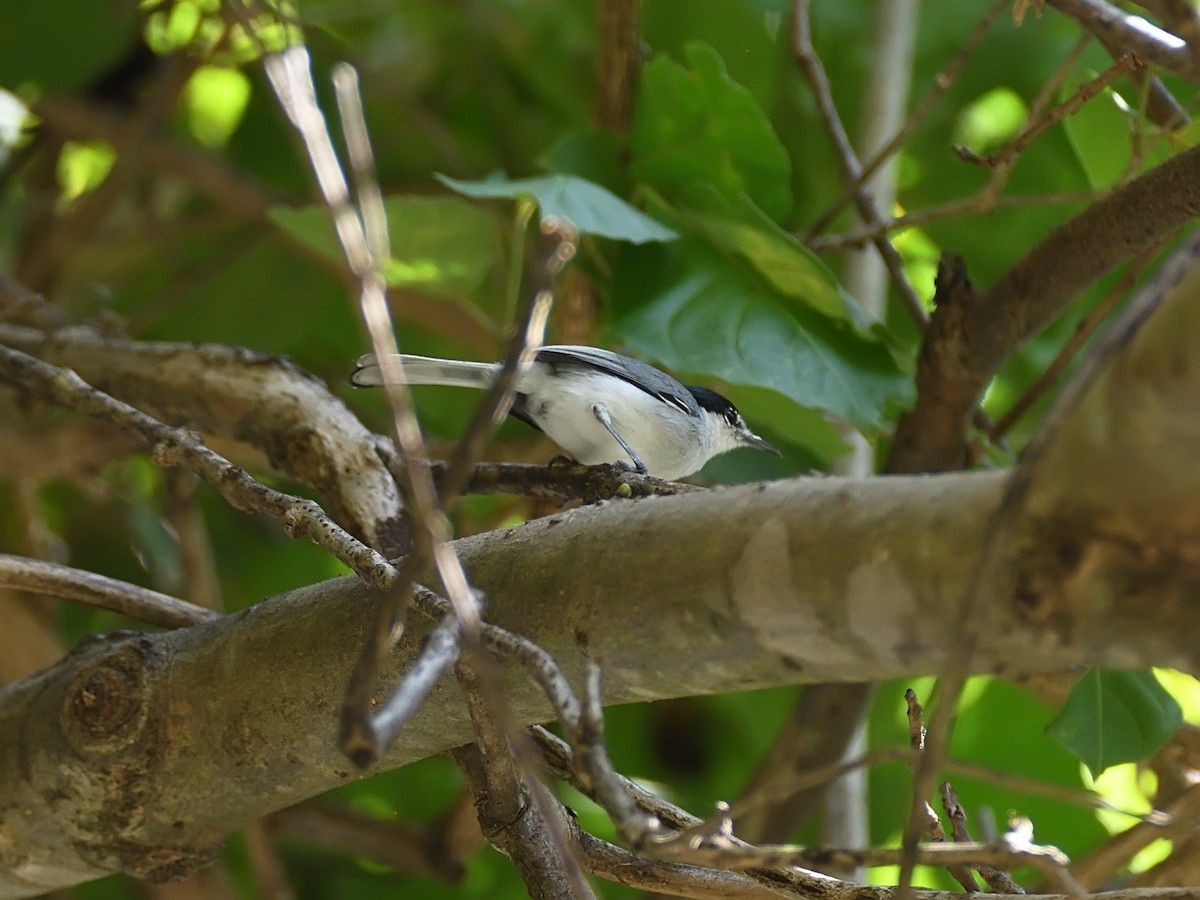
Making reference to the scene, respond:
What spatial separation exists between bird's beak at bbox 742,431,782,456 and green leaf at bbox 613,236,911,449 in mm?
553

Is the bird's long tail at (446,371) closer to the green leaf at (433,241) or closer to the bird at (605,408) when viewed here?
the bird at (605,408)

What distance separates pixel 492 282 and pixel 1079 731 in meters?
1.76

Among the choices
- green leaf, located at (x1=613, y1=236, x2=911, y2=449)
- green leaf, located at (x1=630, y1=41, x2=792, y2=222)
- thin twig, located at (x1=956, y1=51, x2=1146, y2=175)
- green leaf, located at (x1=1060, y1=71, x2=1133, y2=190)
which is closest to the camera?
thin twig, located at (x1=956, y1=51, x2=1146, y2=175)

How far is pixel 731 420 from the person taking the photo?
2.95 m

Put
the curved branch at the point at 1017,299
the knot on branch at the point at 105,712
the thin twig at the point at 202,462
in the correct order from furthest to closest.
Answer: the curved branch at the point at 1017,299 < the knot on branch at the point at 105,712 < the thin twig at the point at 202,462

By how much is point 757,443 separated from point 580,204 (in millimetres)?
1052

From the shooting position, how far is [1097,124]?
2.30 metres

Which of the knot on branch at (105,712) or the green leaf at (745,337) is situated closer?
the knot on branch at (105,712)

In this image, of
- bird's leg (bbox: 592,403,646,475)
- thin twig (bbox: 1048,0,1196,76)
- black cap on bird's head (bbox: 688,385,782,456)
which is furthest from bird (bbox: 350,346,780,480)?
thin twig (bbox: 1048,0,1196,76)

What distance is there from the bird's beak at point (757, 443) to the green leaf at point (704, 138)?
0.64m

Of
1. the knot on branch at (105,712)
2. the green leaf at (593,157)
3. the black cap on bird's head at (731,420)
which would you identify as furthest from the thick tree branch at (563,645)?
the black cap on bird's head at (731,420)

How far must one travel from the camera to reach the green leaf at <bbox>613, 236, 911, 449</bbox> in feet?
6.96

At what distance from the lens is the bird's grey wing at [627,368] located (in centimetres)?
246

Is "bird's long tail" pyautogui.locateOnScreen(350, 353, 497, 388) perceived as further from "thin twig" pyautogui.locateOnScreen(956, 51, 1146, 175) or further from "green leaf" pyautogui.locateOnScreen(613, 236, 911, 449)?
"thin twig" pyautogui.locateOnScreen(956, 51, 1146, 175)
